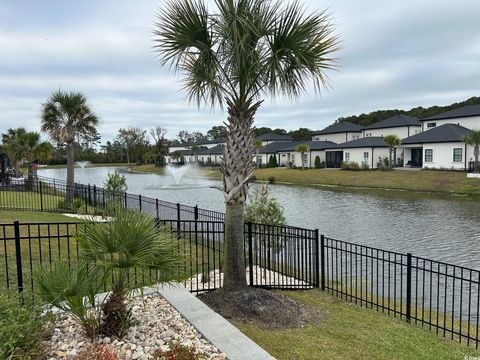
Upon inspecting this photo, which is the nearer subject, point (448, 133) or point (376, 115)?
point (448, 133)

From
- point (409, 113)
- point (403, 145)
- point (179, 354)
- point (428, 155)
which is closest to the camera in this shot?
point (179, 354)

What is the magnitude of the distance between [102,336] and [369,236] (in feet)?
41.6

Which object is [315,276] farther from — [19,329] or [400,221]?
[400,221]

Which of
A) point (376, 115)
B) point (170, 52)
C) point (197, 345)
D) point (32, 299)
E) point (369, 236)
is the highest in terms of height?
point (376, 115)

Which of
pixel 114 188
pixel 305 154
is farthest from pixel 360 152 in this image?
pixel 114 188

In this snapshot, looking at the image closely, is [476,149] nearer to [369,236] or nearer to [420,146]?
[420,146]

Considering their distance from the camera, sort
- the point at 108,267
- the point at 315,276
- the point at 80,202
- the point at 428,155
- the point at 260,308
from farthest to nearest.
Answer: the point at 428,155 → the point at 80,202 → the point at 315,276 → the point at 260,308 → the point at 108,267

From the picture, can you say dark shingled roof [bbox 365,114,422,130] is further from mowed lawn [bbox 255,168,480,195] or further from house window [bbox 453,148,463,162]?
house window [bbox 453,148,463,162]

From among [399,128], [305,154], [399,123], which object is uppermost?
[399,123]

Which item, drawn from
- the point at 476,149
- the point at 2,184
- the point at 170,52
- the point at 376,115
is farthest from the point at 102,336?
the point at 376,115

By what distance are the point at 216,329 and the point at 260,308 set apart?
1.49 metres

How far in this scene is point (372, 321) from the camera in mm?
6047

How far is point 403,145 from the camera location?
44.2 metres

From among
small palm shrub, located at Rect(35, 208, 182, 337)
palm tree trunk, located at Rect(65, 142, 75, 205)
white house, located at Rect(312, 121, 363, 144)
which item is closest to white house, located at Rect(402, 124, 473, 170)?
white house, located at Rect(312, 121, 363, 144)
